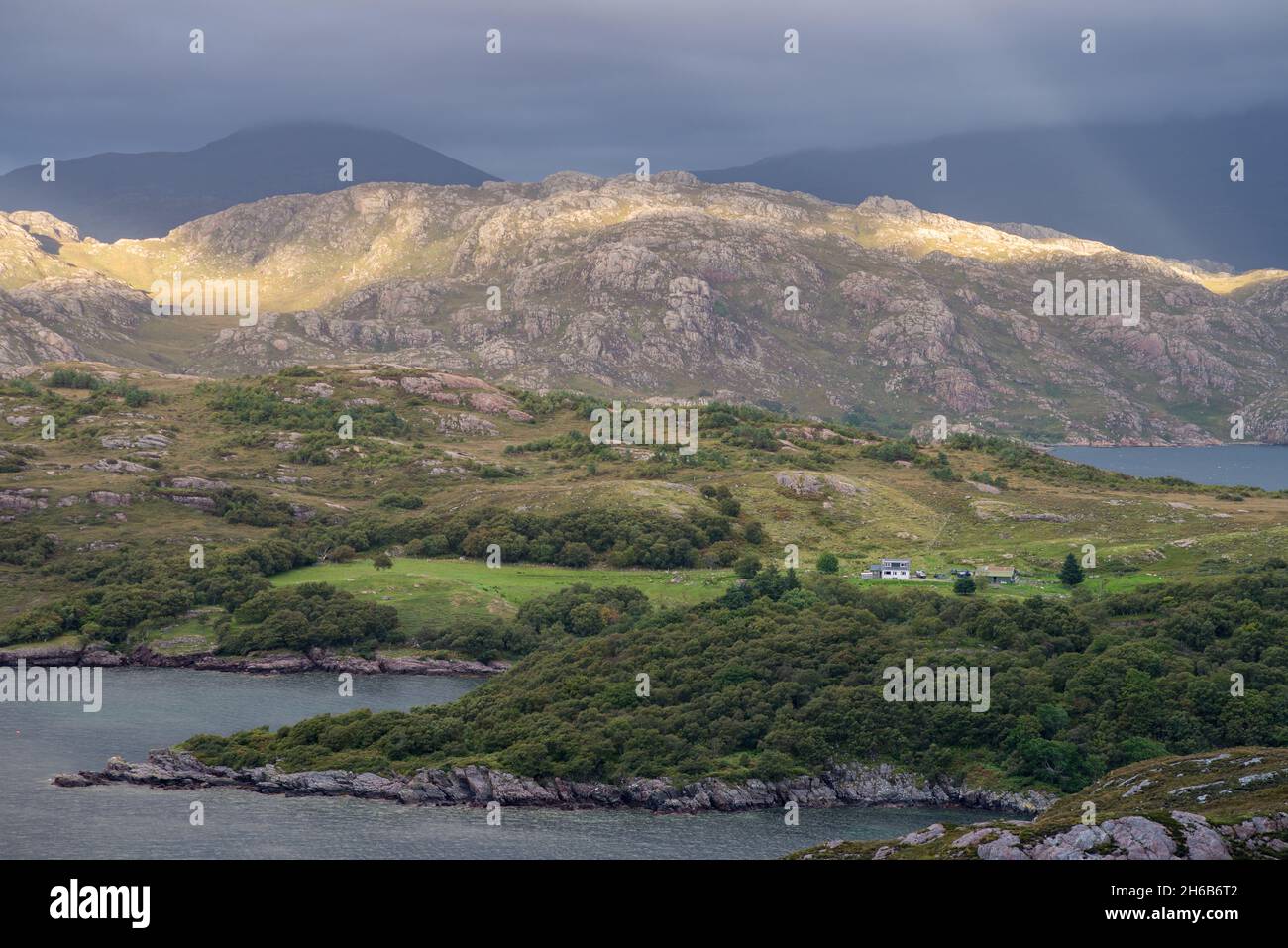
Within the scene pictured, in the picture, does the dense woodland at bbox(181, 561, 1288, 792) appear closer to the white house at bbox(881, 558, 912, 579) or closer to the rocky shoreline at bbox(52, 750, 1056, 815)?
the rocky shoreline at bbox(52, 750, 1056, 815)

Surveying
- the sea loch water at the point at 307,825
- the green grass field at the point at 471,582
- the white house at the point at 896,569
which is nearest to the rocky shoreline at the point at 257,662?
the green grass field at the point at 471,582

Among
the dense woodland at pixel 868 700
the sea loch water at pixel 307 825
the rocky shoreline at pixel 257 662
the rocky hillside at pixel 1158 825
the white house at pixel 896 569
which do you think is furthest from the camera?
the white house at pixel 896 569

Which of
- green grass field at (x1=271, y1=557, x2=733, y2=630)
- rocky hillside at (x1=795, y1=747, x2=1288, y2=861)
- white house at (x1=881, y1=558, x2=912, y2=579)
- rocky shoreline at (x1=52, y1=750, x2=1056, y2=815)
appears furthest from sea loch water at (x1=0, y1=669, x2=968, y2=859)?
white house at (x1=881, y1=558, x2=912, y2=579)

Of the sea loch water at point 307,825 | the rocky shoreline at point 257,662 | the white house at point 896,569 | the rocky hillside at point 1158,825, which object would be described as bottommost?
the sea loch water at point 307,825

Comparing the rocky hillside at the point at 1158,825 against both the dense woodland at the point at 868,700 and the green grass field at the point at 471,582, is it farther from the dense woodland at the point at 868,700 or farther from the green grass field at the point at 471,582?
the green grass field at the point at 471,582

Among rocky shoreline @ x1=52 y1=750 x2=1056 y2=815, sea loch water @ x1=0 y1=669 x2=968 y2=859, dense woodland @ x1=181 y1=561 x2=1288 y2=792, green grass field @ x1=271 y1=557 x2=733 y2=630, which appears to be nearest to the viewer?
sea loch water @ x1=0 y1=669 x2=968 y2=859
